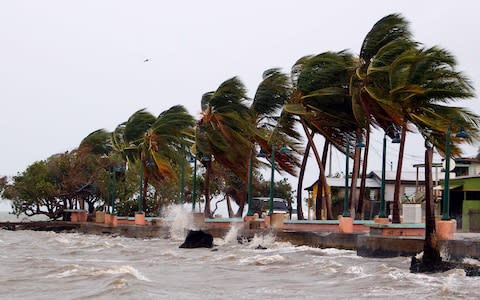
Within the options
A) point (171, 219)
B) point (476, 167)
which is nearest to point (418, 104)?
point (476, 167)

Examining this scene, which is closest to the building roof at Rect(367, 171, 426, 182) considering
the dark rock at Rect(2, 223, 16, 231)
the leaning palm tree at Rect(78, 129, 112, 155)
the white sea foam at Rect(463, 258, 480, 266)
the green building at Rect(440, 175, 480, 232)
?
the green building at Rect(440, 175, 480, 232)

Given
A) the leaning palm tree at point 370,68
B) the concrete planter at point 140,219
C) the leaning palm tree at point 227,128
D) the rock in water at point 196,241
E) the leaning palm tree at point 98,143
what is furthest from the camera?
the leaning palm tree at point 98,143

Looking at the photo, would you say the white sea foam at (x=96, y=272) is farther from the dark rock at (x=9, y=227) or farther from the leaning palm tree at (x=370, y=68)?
the dark rock at (x=9, y=227)

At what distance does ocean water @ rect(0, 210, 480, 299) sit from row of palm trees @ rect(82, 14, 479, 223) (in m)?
5.82

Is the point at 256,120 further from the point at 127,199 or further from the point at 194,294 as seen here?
the point at 194,294

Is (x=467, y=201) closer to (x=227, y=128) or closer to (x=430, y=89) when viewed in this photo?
(x=430, y=89)

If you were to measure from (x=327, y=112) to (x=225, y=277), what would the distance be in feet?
59.0

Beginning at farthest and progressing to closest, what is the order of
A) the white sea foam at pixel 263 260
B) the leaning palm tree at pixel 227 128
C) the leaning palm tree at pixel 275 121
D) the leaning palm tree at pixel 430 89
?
1. the leaning palm tree at pixel 227 128
2. the leaning palm tree at pixel 275 121
3. the leaning palm tree at pixel 430 89
4. the white sea foam at pixel 263 260

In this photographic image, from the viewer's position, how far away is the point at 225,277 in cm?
2072

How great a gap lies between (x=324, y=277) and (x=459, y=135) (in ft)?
23.0

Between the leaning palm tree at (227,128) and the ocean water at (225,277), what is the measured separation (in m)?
15.6

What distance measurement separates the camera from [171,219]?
1935 inches

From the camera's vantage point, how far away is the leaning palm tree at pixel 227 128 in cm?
4494

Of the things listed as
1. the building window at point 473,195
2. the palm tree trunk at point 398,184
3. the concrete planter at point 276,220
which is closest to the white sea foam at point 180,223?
the concrete planter at point 276,220
